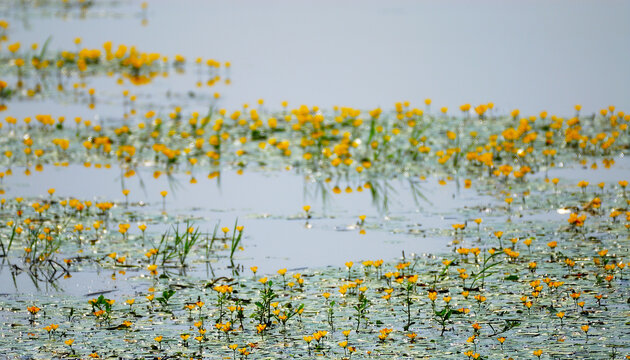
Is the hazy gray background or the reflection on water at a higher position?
the hazy gray background

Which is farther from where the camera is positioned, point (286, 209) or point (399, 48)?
point (399, 48)

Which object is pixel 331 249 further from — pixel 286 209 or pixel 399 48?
pixel 399 48

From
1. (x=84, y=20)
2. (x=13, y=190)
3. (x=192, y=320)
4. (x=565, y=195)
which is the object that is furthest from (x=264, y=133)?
(x=84, y=20)

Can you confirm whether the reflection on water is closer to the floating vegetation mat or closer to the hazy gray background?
the floating vegetation mat

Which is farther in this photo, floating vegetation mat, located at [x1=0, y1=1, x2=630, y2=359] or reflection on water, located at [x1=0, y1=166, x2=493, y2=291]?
reflection on water, located at [x1=0, y1=166, x2=493, y2=291]

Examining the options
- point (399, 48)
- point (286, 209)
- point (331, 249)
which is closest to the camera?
point (331, 249)

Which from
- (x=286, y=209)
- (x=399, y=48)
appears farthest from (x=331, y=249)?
(x=399, y=48)

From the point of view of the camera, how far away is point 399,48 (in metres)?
20.5

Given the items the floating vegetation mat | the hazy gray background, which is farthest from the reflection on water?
the hazy gray background

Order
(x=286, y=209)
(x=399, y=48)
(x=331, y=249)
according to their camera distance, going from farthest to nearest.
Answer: (x=399, y=48)
(x=286, y=209)
(x=331, y=249)

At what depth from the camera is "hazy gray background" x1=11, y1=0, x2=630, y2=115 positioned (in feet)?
53.9

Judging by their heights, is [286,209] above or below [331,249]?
above

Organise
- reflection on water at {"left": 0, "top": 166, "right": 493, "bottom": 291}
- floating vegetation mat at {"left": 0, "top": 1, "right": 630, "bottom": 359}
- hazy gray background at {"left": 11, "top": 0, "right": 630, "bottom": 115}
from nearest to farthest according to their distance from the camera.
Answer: floating vegetation mat at {"left": 0, "top": 1, "right": 630, "bottom": 359} < reflection on water at {"left": 0, "top": 166, "right": 493, "bottom": 291} < hazy gray background at {"left": 11, "top": 0, "right": 630, "bottom": 115}

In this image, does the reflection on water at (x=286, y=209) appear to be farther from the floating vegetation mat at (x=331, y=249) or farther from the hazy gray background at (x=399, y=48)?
the hazy gray background at (x=399, y=48)
